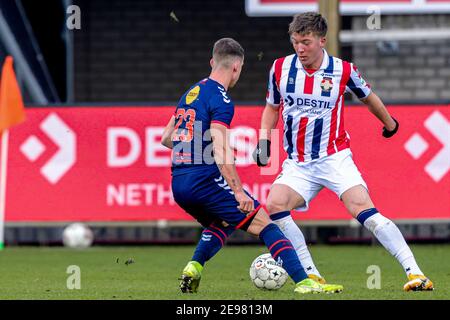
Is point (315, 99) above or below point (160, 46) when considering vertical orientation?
below

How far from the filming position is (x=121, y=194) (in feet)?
50.8

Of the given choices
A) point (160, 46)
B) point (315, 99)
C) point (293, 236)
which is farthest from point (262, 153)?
point (160, 46)

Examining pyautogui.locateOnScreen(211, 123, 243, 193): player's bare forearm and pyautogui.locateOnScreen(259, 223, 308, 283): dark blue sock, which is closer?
pyautogui.locateOnScreen(211, 123, 243, 193): player's bare forearm

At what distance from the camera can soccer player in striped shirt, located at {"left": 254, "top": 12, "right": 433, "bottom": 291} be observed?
9.51 meters

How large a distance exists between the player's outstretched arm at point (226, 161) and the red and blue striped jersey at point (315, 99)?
3.31ft

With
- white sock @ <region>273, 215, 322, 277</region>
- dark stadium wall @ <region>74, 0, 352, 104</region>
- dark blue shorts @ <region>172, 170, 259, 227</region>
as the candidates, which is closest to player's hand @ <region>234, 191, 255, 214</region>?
dark blue shorts @ <region>172, 170, 259, 227</region>

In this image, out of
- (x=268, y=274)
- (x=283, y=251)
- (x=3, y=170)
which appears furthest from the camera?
(x=3, y=170)

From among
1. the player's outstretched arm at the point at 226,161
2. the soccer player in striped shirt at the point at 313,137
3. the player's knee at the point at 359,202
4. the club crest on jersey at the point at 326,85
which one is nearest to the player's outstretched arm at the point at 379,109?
the soccer player in striped shirt at the point at 313,137

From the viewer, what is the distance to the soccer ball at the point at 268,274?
946cm

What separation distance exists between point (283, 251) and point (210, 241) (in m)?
0.69

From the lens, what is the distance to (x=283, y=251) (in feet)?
29.2

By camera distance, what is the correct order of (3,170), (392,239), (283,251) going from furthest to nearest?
1. (3,170)
2. (392,239)
3. (283,251)

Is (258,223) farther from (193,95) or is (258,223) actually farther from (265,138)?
(193,95)

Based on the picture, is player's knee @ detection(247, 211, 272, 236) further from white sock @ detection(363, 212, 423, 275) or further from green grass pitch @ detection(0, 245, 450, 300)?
white sock @ detection(363, 212, 423, 275)
